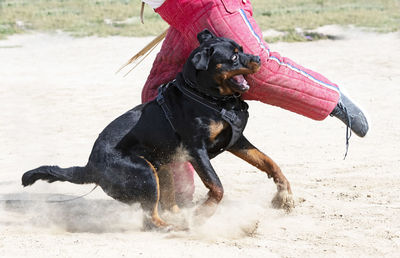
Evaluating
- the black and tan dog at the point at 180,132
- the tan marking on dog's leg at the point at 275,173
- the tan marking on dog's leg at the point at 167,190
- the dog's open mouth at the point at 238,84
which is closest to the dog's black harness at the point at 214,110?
the black and tan dog at the point at 180,132

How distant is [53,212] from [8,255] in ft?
4.18

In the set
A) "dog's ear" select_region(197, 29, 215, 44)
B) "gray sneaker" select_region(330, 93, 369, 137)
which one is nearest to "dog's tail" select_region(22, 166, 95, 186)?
"dog's ear" select_region(197, 29, 215, 44)

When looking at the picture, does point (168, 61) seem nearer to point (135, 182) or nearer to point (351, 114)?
point (135, 182)

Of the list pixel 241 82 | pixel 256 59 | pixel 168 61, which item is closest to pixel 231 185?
pixel 168 61

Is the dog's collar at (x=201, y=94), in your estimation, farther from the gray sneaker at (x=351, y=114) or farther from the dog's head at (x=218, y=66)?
the gray sneaker at (x=351, y=114)

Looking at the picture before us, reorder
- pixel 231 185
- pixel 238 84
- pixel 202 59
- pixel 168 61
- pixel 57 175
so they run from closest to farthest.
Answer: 1. pixel 202 59
2. pixel 238 84
3. pixel 57 175
4. pixel 168 61
5. pixel 231 185

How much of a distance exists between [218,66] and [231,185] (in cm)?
178

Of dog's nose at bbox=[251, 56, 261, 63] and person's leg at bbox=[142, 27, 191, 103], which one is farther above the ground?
dog's nose at bbox=[251, 56, 261, 63]

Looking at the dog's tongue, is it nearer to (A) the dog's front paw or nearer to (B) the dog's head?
(B) the dog's head

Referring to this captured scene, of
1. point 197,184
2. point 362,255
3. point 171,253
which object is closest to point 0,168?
point 197,184

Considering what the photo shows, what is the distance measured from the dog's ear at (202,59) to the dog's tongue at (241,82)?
0.83ft

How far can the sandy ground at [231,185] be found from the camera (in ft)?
13.8

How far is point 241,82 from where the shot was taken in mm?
4520

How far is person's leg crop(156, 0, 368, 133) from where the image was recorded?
180 inches
